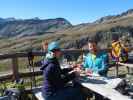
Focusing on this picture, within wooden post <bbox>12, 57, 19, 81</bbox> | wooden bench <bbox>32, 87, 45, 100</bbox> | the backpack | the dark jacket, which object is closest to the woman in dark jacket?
the dark jacket

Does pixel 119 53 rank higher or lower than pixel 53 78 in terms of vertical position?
higher

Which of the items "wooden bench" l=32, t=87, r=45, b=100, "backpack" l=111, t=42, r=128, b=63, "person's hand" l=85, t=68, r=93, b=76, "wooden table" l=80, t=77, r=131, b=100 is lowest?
"wooden bench" l=32, t=87, r=45, b=100

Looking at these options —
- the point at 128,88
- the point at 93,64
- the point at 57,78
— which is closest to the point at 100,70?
the point at 93,64

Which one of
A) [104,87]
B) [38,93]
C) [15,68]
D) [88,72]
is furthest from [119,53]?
[104,87]

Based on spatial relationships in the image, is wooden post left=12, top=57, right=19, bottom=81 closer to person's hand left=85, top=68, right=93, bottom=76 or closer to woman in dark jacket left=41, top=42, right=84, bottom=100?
person's hand left=85, top=68, right=93, bottom=76

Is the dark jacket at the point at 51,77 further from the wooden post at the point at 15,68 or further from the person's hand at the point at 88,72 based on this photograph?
the wooden post at the point at 15,68

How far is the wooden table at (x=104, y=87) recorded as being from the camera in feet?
19.0

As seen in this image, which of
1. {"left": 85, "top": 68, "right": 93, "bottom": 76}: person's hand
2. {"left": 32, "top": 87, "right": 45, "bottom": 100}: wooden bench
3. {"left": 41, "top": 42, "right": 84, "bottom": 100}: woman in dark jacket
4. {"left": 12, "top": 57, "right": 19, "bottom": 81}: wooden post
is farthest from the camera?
{"left": 12, "top": 57, "right": 19, "bottom": 81}: wooden post

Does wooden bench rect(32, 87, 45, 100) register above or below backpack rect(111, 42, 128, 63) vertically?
below

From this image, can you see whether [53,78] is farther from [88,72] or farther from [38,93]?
[88,72]

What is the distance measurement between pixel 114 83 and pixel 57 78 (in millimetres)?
1039

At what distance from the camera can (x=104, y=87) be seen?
646 cm

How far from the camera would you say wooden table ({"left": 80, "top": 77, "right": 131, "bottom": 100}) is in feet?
19.0

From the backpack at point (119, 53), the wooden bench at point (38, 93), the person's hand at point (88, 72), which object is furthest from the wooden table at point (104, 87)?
the backpack at point (119, 53)
